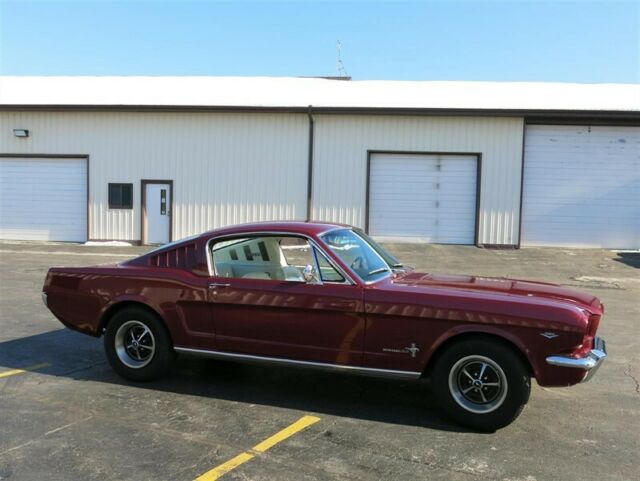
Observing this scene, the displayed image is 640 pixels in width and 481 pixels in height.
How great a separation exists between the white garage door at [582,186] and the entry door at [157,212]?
12.0 metres

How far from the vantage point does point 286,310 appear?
185 inches

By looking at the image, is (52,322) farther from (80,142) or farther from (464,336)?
(80,142)

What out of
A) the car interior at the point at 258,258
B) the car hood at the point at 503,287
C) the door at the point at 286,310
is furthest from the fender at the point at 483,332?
the car interior at the point at 258,258

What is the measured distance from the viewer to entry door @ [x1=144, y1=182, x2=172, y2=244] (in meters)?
19.5

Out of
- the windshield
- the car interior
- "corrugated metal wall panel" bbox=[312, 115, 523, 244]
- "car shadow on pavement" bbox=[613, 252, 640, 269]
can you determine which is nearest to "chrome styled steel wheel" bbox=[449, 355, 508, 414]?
the windshield

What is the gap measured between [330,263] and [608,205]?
16587mm

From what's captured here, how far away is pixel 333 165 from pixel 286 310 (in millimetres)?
14477

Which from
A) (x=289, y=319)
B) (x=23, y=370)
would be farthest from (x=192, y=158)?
(x=289, y=319)

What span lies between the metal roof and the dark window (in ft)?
8.96

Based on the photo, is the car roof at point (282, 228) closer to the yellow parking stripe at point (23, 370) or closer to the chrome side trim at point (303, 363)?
the chrome side trim at point (303, 363)

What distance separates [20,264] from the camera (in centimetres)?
1432

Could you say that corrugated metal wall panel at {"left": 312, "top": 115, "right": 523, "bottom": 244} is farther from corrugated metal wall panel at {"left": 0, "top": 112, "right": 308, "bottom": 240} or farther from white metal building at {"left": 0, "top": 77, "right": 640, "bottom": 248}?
corrugated metal wall panel at {"left": 0, "top": 112, "right": 308, "bottom": 240}

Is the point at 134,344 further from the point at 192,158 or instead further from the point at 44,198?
the point at 44,198

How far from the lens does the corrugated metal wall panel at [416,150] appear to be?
1828cm
